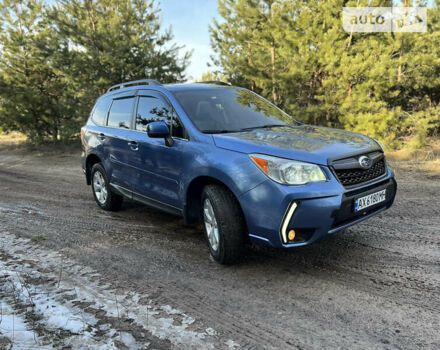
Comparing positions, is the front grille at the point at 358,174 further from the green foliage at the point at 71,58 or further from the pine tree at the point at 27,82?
the pine tree at the point at 27,82

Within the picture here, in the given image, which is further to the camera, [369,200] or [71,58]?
[71,58]

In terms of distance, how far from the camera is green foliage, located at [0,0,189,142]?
45.9 feet

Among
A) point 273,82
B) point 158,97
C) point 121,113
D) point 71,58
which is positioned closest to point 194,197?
point 158,97

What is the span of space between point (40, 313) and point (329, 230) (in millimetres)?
2427

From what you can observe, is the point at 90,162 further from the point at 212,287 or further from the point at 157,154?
the point at 212,287

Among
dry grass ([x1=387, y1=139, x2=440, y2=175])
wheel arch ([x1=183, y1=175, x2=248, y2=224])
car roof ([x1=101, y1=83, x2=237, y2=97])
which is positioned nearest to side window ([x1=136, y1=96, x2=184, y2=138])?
car roof ([x1=101, y1=83, x2=237, y2=97])

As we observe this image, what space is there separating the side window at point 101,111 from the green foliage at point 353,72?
6.62 m

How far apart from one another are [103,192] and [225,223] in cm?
318

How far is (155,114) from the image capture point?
14.6 feet

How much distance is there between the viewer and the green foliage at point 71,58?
13992 mm

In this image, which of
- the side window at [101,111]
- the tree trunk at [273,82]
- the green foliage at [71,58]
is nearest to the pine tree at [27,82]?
the green foliage at [71,58]

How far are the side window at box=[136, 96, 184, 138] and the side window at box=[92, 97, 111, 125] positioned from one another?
1.18 meters

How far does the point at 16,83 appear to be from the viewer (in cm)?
1591

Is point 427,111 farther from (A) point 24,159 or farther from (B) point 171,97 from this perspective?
(A) point 24,159
